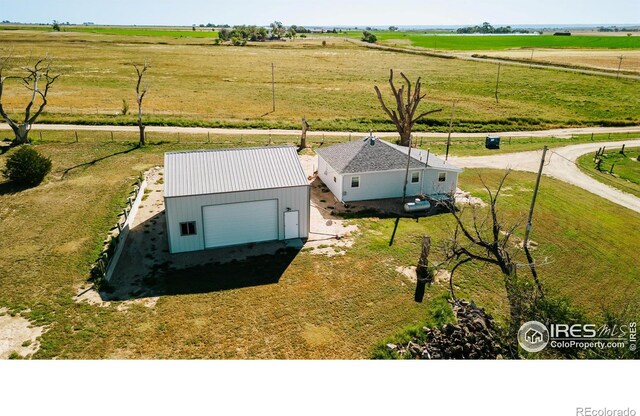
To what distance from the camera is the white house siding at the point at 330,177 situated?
29.6 m

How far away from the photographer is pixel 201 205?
72.5 feet

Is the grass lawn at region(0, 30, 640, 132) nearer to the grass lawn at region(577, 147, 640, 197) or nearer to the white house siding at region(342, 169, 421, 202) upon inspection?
the grass lawn at region(577, 147, 640, 197)

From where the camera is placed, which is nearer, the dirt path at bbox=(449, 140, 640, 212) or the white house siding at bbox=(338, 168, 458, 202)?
the white house siding at bbox=(338, 168, 458, 202)

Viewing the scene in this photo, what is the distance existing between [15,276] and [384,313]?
1674cm

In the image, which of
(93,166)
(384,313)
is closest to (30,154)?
(93,166)

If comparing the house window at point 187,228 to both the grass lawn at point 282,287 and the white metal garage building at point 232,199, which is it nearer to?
the white metal garage building at point 232,199

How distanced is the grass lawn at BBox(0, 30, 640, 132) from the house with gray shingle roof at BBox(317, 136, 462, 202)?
799 inches

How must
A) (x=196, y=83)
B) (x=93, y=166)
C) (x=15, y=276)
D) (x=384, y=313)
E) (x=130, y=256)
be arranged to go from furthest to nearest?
(x=196, y=83), (x=93, y=166), (x=130, y=256), (x=15, y=276), (x=384, y=313)

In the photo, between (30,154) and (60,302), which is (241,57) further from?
(60,302)

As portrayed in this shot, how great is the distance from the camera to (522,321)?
14.6 m

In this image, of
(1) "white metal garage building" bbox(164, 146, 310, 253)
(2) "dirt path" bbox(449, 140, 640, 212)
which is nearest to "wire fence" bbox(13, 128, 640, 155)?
(2) "dirt path" bbox(449, 140, 640, 212)

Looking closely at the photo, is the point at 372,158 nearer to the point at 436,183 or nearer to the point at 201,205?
the point at 436,183

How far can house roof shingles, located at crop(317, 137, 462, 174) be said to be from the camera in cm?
2958

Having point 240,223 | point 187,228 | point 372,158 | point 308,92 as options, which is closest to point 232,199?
point 240,223
